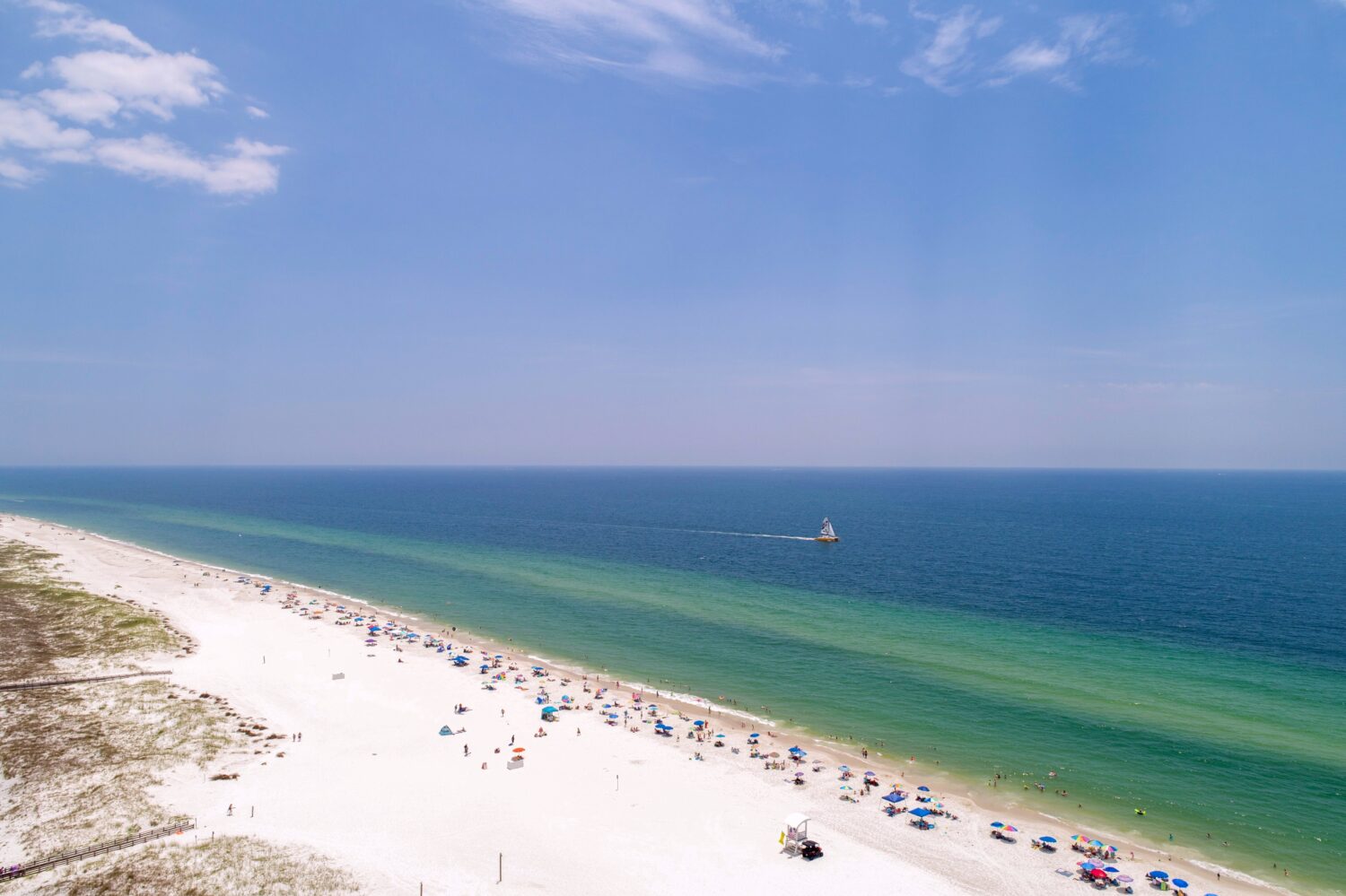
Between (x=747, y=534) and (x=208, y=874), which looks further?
(x=747, y=534)

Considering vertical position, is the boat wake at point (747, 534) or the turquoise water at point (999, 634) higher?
the boat wake at point (747, 534)

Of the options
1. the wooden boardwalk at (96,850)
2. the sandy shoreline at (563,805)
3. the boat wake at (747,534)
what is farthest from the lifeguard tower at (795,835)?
the boat wake at (747,534)

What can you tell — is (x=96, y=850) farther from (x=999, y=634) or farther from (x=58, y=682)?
(x=999, y=634)

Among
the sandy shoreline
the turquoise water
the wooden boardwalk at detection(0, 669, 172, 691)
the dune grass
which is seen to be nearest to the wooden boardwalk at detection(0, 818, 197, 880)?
the dune grass

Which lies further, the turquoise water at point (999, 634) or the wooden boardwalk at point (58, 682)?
the wooden boardwalk at point (58, 682)

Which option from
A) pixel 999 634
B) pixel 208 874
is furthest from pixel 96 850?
pixel 999 634

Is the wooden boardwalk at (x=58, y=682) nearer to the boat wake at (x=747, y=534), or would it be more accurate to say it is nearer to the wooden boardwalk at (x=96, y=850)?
the wooden boardwalk at (x=96, y=850)

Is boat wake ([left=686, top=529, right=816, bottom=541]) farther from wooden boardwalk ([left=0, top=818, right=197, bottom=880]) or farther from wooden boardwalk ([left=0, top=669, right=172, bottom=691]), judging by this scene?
wooden boardwalk ([left=0, top=818, right=197, bottom=880])
